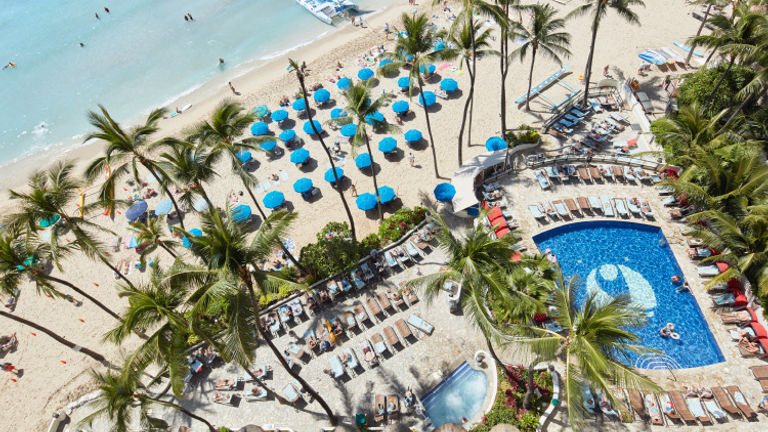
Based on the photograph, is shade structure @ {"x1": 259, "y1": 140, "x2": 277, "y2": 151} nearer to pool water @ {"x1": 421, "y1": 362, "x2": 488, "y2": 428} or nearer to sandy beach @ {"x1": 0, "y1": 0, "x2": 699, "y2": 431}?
sandy beach @ {"x1": 0, "y1": 0, "x2": 699, "y2": 431}

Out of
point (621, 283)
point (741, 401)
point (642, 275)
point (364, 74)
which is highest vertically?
point (364, 74)

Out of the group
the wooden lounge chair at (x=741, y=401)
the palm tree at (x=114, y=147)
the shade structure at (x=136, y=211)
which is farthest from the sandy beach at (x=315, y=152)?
the wooden lounge chair at (x=741, y=401)

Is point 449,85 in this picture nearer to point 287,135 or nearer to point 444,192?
point 444,192

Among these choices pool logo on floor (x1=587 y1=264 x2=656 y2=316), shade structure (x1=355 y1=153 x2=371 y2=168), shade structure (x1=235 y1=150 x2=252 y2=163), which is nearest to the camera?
pool logo on floor (x1=587 y1=264 x2=656 y2=316)

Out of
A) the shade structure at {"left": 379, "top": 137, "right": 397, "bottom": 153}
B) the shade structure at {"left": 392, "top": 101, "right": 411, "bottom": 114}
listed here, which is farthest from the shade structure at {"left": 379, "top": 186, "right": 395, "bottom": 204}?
the shade structure at {"left": 392, "top": 101, "right": 411, "bottom": 114}

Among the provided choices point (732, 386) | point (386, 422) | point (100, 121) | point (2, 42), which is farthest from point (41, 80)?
point (732, 386)

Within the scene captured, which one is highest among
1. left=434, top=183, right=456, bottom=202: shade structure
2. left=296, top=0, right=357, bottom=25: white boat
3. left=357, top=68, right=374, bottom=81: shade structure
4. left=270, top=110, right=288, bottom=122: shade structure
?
left=296, top=0, right=357, bottom=25: white boat

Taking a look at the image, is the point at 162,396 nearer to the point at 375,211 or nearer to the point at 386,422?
the point at 386,422

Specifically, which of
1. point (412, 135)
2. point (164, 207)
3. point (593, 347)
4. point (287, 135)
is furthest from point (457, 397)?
point (164, 207)
